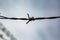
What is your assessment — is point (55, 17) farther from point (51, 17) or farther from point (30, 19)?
point (30, 19)

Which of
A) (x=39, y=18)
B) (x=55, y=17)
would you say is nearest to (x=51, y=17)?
(x=55, y=17)

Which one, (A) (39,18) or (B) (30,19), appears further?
(B) (30,19)

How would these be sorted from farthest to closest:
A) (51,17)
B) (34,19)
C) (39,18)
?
(34,19) → (39,18) → (51,17)

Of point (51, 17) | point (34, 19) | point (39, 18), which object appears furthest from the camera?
point (34, 19)

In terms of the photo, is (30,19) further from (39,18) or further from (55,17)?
(55,17)

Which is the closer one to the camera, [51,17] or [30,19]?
[51,17]

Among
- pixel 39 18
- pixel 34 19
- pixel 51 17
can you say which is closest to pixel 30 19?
pixel 34 19

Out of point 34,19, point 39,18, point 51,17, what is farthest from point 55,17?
point 34,19

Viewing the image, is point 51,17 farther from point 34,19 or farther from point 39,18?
point 34,19
